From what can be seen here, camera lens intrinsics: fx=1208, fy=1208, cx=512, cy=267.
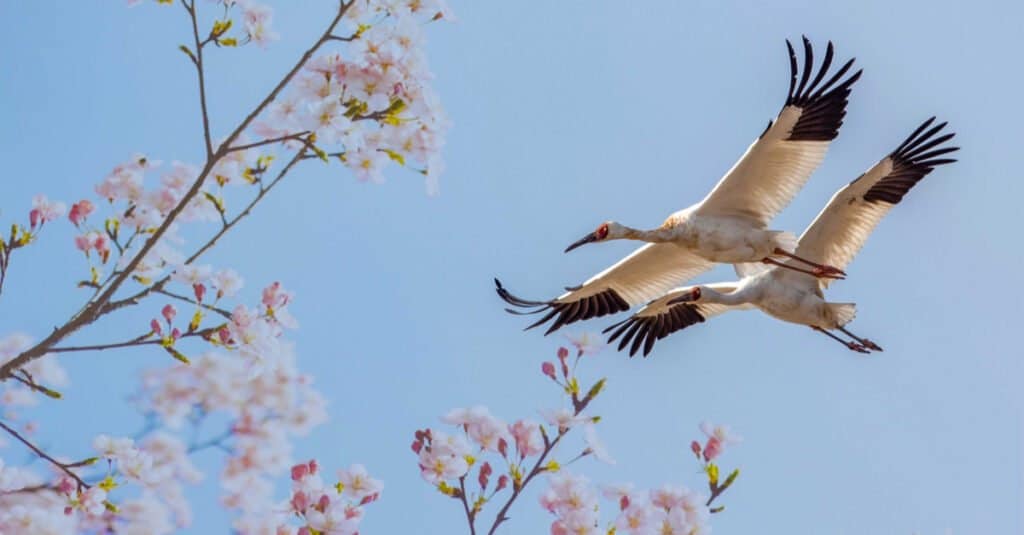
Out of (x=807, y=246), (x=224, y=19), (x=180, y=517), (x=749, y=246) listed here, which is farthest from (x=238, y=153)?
(x=807, y=246)

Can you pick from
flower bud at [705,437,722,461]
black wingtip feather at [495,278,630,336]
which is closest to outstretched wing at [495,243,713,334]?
black wingtip feather at [495,278,630,336]

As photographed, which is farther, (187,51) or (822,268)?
(822,268)

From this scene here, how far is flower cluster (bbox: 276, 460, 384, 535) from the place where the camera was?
4.20 metres

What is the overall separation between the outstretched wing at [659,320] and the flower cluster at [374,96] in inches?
188

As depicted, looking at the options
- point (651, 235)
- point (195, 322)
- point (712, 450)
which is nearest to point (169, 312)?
point (195, 322)

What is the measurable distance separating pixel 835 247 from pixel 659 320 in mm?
1538

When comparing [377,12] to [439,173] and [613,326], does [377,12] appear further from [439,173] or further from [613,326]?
[613,326]

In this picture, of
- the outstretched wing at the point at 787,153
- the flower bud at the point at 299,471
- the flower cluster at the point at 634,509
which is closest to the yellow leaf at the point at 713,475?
the flower cluster at the point at 634,509

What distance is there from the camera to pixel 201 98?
4.00 metres

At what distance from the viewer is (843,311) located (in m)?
8.19

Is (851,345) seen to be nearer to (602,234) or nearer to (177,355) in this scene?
(602,234)

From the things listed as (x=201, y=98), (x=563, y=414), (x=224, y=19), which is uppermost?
(x=224, y=19)

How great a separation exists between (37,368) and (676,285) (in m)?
6.05

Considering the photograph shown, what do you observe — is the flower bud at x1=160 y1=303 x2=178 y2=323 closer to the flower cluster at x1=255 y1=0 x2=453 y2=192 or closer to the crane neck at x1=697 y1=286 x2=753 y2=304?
the flower cluster at x1=255 y1=0 x2=453 y2=192
